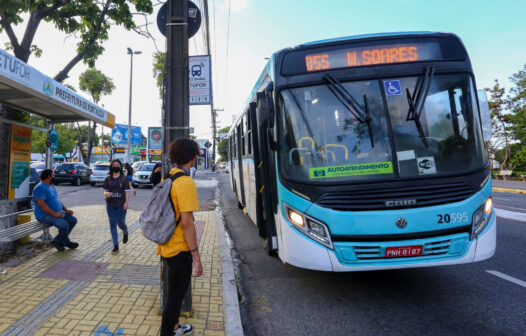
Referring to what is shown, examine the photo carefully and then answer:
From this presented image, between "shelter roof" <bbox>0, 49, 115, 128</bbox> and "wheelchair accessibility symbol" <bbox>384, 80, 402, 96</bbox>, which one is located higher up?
"shelter roof" <bbox>0, 49, 115, 128</bbox>

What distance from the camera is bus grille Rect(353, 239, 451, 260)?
11.3 ft

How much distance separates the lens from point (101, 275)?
15.1 ft

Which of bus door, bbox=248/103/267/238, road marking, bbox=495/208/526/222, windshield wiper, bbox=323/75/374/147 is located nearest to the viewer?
windshield wiper, bbox=323/75/374/147

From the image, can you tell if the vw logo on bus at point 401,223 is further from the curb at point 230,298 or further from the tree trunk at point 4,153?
the tree trunk at point 4,153

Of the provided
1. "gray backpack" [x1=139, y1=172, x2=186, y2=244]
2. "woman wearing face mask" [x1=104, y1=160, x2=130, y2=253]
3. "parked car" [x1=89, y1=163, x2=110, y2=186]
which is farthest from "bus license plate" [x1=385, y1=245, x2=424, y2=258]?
"parked car" [x1=89, y1=163, x2=110, y2=186]

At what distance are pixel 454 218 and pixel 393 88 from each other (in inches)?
63.6

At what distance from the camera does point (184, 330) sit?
3.07m

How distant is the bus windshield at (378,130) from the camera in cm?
369

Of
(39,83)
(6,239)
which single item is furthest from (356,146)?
(6,239)

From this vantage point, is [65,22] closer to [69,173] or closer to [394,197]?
[394,197]

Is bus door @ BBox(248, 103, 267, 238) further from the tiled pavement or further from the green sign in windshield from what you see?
the green sign in windshield

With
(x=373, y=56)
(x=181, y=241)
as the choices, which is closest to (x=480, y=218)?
(x=373, y=56)

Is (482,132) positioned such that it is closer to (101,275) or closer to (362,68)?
(362,68)

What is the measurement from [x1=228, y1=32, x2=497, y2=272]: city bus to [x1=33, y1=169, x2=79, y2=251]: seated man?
395cm
